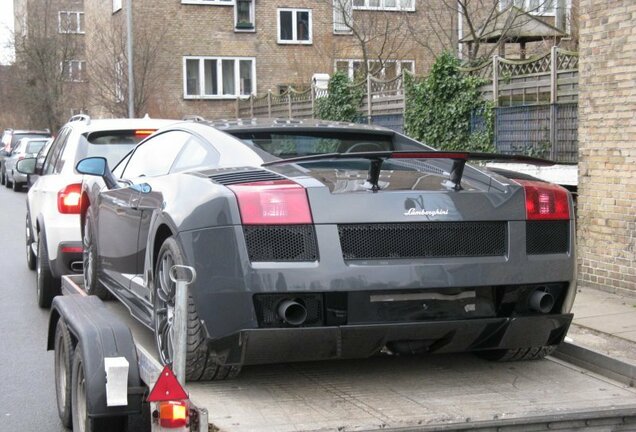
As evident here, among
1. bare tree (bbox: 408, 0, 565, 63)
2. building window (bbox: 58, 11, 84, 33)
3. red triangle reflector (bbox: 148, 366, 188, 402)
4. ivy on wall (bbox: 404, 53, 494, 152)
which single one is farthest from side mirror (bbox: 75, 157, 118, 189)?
building window (bbox: 58, 11, 84, 33)

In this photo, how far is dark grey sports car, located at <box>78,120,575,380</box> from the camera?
4.23 m

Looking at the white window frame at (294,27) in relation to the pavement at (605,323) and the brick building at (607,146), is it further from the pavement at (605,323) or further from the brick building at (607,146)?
the pavement at (605,323)

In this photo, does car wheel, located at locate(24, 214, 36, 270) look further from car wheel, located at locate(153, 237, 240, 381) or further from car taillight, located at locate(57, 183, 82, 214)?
car wheel, located at locate(153, 237, 240, 381)

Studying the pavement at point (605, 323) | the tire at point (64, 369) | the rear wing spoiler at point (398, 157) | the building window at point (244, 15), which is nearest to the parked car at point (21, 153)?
the building window at point (244, 15)

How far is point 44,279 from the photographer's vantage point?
9.48m

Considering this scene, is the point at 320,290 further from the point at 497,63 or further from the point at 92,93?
the point at 92,93

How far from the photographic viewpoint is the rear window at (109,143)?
31.1 ft

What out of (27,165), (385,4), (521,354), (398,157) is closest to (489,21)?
(27,165)

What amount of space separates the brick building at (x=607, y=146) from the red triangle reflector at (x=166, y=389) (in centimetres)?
654

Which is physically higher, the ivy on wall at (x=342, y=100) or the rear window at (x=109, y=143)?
the ivy on wall at (x=342, y=100)

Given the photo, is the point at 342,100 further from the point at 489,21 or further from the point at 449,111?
the point at 449,111

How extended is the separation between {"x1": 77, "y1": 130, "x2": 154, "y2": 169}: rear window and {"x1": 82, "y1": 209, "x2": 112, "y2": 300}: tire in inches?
83.5

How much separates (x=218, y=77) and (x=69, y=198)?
27.5 m

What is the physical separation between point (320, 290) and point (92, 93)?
3719cm
